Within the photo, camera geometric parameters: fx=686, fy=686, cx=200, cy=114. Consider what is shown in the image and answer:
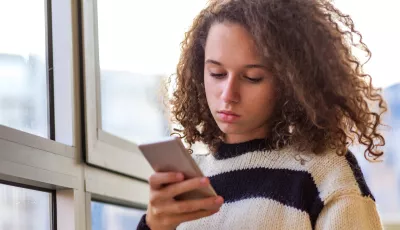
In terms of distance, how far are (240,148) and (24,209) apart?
1.30 feet

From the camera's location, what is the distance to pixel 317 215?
0.98 m

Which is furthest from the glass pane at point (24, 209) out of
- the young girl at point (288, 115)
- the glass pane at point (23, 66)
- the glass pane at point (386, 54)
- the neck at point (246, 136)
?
the glass pane at point (386, 54)

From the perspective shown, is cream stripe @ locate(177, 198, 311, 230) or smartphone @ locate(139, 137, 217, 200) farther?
cream stripe @ locate(177, 198, 311, 230)

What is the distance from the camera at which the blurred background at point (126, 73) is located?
1.18 m

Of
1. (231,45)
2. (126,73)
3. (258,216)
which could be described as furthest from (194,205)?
(126,73)

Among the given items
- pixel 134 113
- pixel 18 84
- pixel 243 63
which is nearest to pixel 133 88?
pixel 134 113

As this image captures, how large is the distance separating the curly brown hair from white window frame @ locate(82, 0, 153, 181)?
13.8 inches

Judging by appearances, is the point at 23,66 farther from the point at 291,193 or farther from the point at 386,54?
the point at 386,54

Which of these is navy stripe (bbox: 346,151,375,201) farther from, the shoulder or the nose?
the nose

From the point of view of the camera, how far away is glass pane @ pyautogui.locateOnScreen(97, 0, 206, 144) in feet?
5.00

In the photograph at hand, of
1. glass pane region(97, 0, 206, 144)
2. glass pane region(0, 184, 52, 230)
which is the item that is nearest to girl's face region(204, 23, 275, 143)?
glass pane region(0, 184, 52, 230)

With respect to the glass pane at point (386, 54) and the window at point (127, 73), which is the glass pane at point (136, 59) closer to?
the window at point (127, 73)

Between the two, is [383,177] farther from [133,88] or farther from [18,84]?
[18,84]

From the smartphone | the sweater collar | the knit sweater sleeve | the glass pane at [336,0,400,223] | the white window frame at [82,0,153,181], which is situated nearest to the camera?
the smartphone
